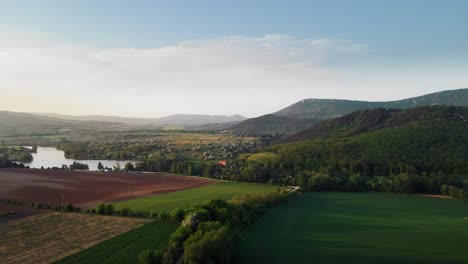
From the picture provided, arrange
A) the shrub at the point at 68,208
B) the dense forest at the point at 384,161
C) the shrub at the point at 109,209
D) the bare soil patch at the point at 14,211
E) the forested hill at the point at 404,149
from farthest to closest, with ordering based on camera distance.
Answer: the forested hill at the point at 404,149
the dense forest at the point at 384,161
the shrub at the point at 68,208
the shrub at the point at 109,209
the bare soil patch at the point at 14,211

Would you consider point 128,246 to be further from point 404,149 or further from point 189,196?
point 404,149

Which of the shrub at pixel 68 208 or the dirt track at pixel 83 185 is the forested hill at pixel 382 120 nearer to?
the dirt track at pixel 83 185

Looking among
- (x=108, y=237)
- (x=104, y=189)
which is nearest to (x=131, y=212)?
(x=108, y=237)

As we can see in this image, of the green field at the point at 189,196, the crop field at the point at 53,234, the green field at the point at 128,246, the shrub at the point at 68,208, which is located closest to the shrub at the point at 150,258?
the green field at the point at 128,246

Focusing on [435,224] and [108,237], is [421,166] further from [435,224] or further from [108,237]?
[108,237]

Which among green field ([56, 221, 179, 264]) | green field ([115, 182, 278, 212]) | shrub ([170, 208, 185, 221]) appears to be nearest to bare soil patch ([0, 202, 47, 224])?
green field ([115, 182, 278, 212])

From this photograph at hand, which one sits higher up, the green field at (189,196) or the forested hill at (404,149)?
the forested hill at (404,149)

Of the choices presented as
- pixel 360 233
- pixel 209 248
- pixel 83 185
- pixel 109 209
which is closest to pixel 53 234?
pixel 109 209
